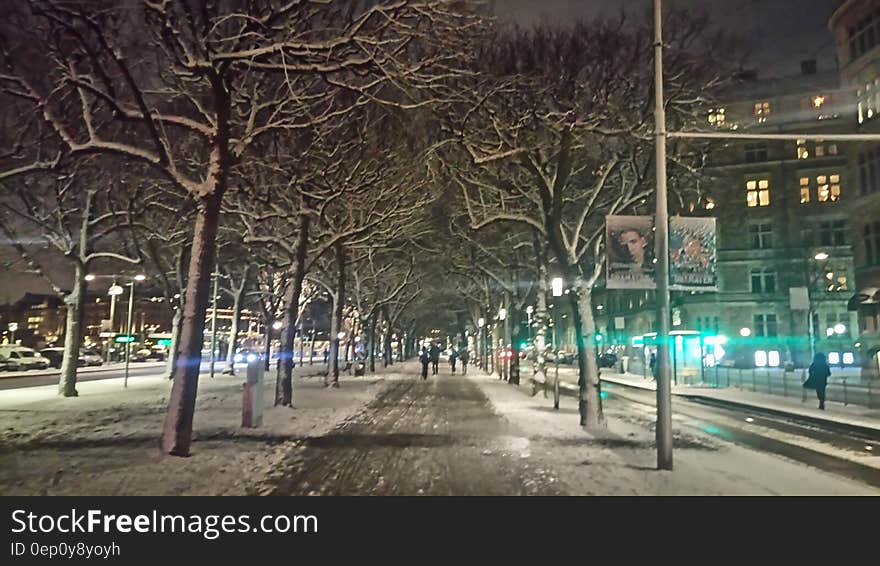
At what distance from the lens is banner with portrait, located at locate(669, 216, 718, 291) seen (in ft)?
36.3

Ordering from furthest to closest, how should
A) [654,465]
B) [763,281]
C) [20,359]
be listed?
1. [763,281]
2. [20,359]
3. [654,465]

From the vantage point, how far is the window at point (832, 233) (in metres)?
58.5

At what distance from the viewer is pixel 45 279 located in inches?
991

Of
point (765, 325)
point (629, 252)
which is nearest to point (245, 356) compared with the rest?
point (765, 325)

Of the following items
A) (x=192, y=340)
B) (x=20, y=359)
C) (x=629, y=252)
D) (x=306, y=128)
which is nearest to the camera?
(x=192, y=340)

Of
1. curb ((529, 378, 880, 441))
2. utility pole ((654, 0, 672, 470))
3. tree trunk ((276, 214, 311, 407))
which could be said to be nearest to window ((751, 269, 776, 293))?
curb ((529, 378, 880, 441))

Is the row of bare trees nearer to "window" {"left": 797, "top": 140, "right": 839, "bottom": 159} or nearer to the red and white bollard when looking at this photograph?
the red and white bollard

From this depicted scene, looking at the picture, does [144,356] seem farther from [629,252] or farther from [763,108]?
[629,252]

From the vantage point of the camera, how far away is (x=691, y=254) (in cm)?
1113

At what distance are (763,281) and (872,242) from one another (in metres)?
26.5

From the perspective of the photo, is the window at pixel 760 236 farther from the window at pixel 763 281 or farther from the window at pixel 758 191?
the window at pixel 763 281

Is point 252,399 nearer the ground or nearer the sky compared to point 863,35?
nearer the ground

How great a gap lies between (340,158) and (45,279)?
13.3m
